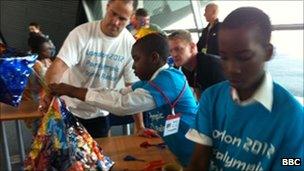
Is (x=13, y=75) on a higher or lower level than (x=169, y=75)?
higher

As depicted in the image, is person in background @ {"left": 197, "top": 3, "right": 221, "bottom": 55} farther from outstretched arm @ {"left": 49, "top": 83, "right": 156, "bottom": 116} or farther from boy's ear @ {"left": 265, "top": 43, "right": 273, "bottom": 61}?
boy's ear @ {"left": 265, "top": 43, "right": 273, "bottom": 61}

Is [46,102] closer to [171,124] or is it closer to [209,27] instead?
[171,124]

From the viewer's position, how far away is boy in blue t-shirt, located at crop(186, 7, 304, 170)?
106 cm

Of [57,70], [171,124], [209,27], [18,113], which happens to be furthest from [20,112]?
[209,27]

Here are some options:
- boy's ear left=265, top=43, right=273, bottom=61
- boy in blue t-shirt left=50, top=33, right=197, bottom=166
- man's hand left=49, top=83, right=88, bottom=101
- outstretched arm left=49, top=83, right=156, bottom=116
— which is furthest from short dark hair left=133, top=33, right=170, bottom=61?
boy's ear left=265, top=43, right=273, bottom=61

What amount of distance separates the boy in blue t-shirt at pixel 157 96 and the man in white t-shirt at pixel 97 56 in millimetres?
444

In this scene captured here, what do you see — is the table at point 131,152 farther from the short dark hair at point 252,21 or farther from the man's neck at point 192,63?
the short dark hair at point 252,21

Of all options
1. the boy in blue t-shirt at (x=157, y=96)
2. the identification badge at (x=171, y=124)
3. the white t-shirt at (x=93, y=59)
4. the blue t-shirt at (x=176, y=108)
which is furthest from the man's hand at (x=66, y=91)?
the white t-shirt at (x=93, y=59)

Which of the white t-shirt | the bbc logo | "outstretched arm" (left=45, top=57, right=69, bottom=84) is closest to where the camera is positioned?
the bbc logo

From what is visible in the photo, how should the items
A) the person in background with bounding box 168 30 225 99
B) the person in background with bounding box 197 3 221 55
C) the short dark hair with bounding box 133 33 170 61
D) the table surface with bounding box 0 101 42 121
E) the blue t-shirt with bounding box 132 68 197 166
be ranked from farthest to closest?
the person in background with bounding box 197 3 221 55
the table surface with bounding box 0 101 42 121
the person in background with bounding box 168 30 225 99
the short dark hair with bounding box 133 33 170 61
the blue t-shirt with bounding box 132 68 197 166

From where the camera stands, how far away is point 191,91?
186 cm

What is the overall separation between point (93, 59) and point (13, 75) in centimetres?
59

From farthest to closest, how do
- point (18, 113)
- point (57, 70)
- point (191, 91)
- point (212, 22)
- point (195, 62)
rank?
point (212, 22) < point (18, 113) < point (195, 62) < point (57, 70) < point (191, 91)

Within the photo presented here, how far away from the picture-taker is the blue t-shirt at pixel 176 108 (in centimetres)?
165
